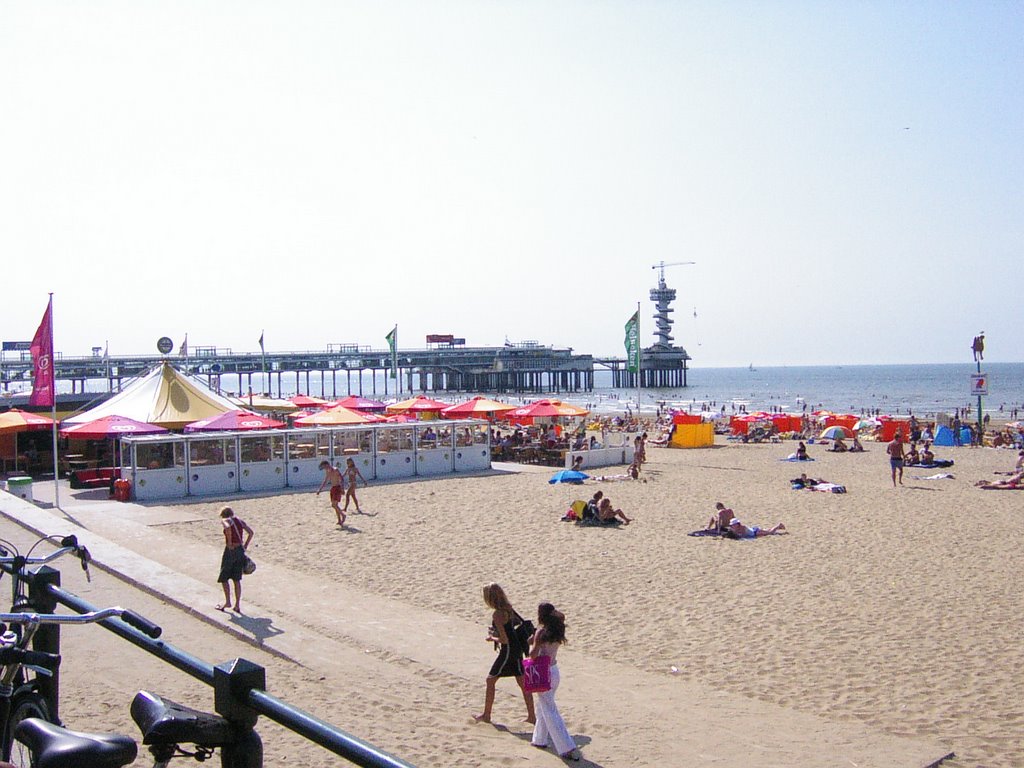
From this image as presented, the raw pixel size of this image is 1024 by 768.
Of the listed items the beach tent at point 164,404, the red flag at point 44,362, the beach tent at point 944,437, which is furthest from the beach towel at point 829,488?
the beach tent at point 944,437

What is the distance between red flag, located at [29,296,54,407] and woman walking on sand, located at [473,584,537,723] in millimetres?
12683

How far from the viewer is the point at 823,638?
8688 mm

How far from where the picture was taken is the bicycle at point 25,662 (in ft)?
8.48

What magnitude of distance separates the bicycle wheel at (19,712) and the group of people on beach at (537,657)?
10.8ft

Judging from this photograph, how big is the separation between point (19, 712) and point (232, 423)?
60.2 ft

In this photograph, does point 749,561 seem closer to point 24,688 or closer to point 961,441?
point 24,688

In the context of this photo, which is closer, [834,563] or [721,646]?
[721,646]

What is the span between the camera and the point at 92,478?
2039 cm

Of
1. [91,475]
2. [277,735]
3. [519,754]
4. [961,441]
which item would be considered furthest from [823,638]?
[961,441]

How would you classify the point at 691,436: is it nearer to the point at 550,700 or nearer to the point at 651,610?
the point at 651,610

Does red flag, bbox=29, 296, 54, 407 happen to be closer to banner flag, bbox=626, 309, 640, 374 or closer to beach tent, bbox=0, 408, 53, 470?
beach tent, bbox=0, 408, 53, 470

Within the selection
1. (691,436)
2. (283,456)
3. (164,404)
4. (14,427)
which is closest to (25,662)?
(283,456)

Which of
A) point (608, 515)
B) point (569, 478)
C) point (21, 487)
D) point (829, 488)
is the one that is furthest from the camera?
point (569, 478)

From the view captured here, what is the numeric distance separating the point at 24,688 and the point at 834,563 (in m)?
11.1
